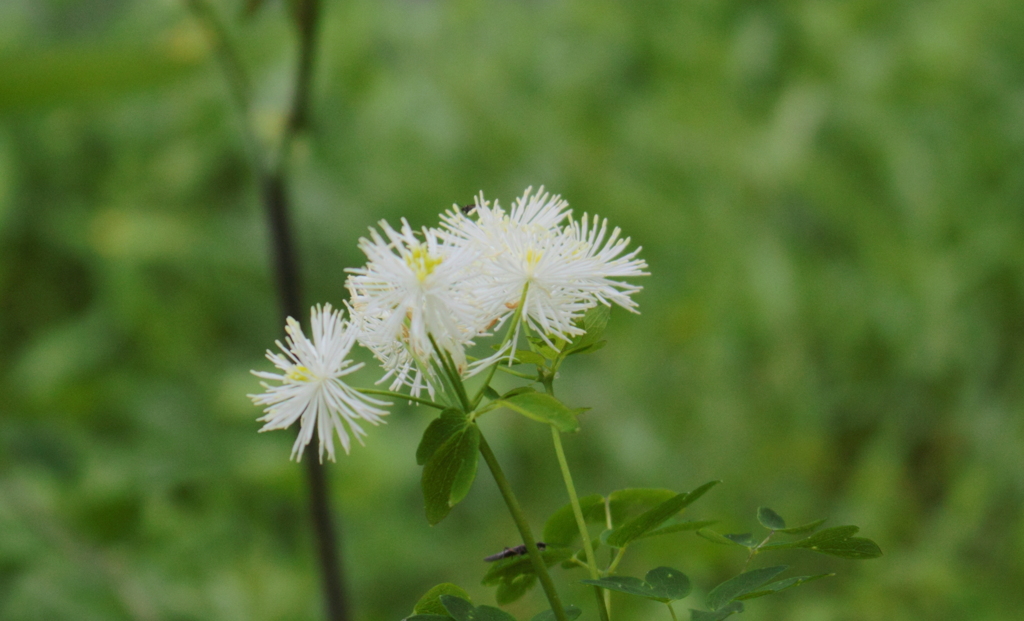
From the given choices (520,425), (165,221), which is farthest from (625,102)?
(165,221)

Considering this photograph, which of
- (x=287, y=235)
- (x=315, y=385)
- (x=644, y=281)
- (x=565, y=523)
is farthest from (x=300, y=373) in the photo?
(x=644, y=281)

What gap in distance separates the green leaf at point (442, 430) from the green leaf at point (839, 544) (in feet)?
0.32

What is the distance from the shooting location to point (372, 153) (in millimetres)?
1483

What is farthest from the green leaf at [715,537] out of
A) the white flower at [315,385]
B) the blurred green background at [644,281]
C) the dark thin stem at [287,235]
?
the blurred green background at [644,281]

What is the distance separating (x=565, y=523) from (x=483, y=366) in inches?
3.5

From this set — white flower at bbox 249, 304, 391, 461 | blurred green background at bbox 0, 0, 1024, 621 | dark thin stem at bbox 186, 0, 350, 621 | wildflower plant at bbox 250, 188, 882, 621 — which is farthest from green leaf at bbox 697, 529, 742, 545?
blurred green background at bbox 0, 0, 1024, 621

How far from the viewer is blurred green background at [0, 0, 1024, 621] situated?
114cm

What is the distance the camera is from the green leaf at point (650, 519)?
240 mm

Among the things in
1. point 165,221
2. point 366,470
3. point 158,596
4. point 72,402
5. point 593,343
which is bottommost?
point 593,343

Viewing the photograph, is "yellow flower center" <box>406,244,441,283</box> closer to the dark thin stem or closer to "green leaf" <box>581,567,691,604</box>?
"green leaf" <box>581,567,691,604</box>

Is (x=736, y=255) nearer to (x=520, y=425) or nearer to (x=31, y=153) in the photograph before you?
(x=520, y=425)

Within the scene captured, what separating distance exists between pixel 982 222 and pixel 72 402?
123 cm

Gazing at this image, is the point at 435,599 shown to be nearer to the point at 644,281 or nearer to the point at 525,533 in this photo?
the point at 525,533

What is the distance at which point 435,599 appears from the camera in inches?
10.9
